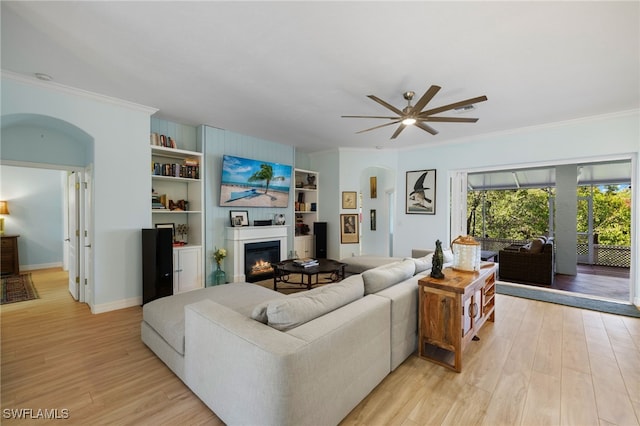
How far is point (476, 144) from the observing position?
17.1ft

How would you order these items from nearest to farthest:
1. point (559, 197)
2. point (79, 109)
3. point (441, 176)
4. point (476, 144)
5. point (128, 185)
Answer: point (79, 109), point (128, 185), point (476, 144), point (441, 176), point (559, 197)

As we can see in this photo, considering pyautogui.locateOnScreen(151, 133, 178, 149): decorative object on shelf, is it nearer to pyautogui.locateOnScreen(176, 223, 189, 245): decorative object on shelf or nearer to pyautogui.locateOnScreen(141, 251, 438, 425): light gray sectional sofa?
pyautogui.locateOnScreen(176, 223, 189, 245): decorative object on shelf

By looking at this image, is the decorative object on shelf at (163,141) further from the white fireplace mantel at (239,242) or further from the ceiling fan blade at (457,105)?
the ceiling fan blade at (457,105)

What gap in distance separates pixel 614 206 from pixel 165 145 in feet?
35.1

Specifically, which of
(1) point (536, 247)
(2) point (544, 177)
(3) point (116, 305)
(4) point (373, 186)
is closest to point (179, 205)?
(3) point (116, 305)

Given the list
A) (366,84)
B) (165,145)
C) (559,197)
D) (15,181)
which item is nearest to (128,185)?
(165,145)

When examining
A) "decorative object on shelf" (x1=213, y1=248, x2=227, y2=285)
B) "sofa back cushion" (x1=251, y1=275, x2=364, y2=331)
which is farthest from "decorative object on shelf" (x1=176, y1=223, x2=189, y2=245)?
"sofa back cushion" (x1=251, y1=275, x2=364, y2=331)

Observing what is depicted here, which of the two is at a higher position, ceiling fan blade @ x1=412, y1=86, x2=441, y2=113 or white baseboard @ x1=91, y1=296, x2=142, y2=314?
ceiling fan blade @ x1=412, y1=86, x2=441, y2=113

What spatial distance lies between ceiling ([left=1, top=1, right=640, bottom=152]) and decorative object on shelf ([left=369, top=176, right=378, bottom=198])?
3.81m

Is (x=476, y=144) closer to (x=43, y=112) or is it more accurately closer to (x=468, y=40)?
(x=468, y=40)

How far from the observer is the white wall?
335cm

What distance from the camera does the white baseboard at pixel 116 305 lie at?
346 centimetres

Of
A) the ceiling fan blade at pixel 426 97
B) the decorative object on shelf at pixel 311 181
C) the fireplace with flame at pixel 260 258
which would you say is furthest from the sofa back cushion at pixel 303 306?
the decorative object on shelf at pixel 311 181

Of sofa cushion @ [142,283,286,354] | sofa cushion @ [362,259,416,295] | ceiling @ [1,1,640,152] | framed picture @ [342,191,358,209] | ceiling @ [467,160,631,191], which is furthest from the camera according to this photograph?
ceiling @ [467,160,631,191]
